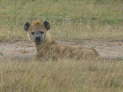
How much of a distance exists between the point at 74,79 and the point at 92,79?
0.29 m

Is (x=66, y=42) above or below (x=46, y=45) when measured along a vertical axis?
below

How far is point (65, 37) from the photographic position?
48.7 feet

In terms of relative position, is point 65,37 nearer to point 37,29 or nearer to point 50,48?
point 37,29

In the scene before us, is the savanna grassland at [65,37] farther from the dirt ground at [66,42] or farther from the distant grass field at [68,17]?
the dirt ground at [66,42]

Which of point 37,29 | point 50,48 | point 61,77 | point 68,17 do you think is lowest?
point 61,77

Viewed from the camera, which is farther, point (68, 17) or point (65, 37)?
point (68, 17)

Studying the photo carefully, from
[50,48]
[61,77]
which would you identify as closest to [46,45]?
[50,48]

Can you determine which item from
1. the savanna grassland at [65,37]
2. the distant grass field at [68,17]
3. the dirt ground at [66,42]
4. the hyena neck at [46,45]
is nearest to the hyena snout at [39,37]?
the hyena neck at [46,45]

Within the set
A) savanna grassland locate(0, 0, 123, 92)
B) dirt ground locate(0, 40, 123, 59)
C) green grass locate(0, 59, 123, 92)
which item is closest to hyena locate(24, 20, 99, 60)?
savanna grassland locate(0, 0, 123, 92)

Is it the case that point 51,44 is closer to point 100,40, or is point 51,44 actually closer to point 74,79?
point 74,79

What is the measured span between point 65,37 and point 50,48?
167 inches

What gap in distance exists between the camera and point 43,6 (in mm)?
22312

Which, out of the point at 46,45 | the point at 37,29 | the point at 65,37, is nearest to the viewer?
the point at 46,45

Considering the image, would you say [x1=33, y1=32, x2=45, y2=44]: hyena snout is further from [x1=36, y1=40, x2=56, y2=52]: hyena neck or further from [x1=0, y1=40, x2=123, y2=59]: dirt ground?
[x1=0, y1=40, x2=123, y2=59]: dirt ground
